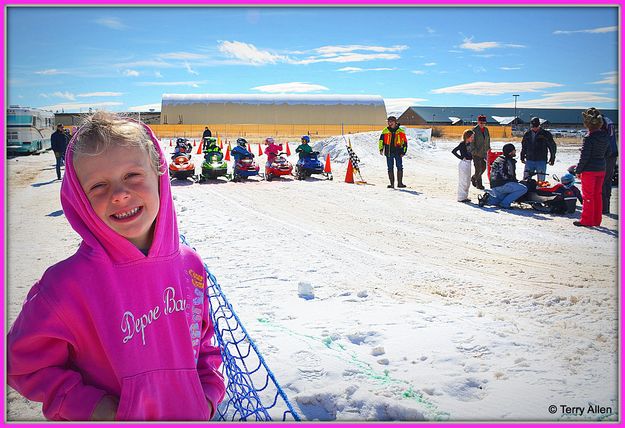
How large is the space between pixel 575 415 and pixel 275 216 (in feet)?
23.1

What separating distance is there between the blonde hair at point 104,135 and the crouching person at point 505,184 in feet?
32.3

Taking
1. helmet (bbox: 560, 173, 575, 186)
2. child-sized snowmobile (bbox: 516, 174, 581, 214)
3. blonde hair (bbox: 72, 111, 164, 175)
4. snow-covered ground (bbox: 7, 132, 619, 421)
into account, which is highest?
blonde hair (bbox: 72, 111, 164, 175)

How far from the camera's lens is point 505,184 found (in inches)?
426

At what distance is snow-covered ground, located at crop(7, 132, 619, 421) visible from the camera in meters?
3.41

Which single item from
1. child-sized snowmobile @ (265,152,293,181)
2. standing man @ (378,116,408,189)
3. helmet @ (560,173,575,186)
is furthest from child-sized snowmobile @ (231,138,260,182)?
helmet @ (560,173,575,186)

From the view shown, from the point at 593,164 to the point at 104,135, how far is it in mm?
8819

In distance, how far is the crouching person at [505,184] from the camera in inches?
419

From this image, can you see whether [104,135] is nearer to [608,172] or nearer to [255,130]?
[608,172]

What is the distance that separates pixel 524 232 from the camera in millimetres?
8539

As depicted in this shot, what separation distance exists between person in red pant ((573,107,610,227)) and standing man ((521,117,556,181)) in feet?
7.57

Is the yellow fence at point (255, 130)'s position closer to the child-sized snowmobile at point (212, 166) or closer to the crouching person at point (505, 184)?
the child-sized snowmobile at point (212, 166)

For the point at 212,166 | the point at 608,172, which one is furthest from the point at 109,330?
the point at 212,166

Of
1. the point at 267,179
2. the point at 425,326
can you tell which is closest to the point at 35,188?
the point at 267,179

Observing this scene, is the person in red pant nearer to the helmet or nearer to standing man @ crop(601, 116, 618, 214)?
standing man @ crop(601, 116, 618, 214)
